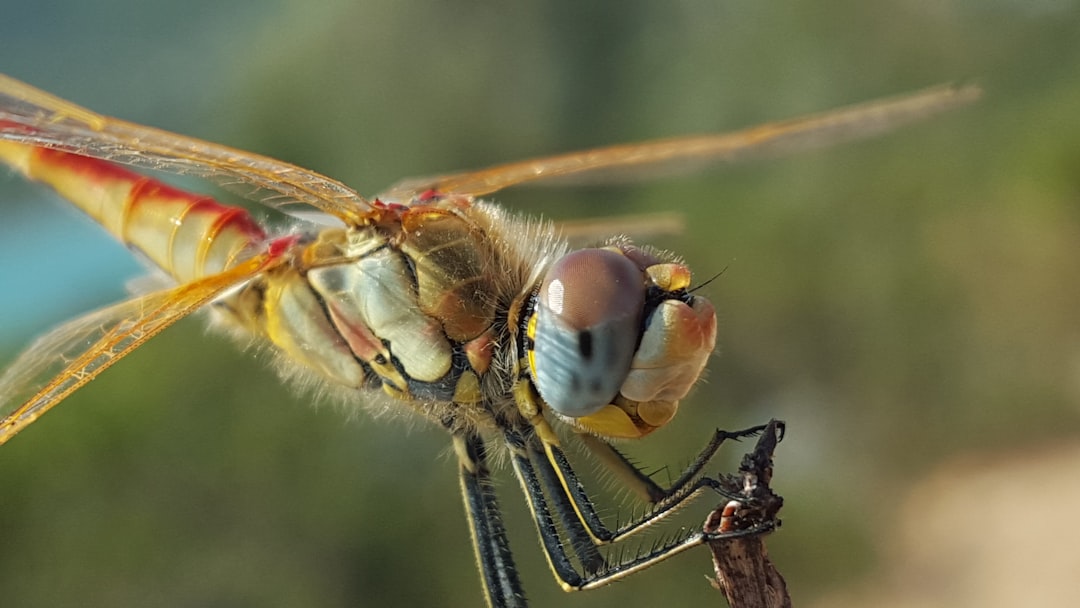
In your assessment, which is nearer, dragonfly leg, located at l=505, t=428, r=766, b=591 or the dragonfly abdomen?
dragonfly leg, located at l=505, t=428, r=766, b=591

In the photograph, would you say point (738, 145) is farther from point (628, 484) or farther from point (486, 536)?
point (486, 536)

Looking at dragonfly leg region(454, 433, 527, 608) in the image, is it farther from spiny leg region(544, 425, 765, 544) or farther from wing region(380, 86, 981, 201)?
wing region(380, 86, 981, 201)

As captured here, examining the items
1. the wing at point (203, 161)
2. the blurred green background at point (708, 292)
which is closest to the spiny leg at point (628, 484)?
the wing at point (203, 161)

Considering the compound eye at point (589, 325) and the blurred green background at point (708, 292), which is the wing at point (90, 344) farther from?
the blurred green background at point (708, 292)

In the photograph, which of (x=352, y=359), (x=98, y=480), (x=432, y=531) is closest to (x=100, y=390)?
(x=98, y=480)

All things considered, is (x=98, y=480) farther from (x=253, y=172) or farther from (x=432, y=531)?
(x=253, y=172)

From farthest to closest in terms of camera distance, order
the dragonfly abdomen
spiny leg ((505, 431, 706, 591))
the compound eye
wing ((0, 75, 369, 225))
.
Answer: the dragonfly abdomen
wing ((0, 75, 369, 225))
spiny leg ((505, 431, 706, 591))
the compound eye

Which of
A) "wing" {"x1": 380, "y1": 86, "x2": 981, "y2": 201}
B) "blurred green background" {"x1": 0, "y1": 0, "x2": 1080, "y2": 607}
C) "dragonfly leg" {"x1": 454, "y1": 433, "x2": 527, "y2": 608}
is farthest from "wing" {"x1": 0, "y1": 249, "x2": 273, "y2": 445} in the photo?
"blurred green background" {"x1": 0, "y1": 0, "x2": 1080, "y2": 607}

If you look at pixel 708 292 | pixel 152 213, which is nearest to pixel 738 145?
pixel 152 213
